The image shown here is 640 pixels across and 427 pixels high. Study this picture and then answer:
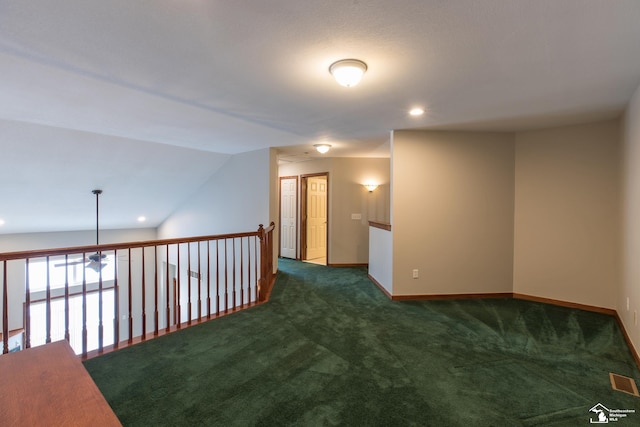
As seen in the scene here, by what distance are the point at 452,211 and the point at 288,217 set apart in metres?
3.91

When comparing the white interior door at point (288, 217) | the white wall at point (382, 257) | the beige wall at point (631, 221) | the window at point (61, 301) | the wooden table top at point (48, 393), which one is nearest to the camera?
the wooden table top at point (48, 393)

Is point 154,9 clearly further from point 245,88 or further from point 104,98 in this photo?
point 104,98

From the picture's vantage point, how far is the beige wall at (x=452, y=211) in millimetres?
4016

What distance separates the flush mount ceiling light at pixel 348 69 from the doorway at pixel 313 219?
4209mm

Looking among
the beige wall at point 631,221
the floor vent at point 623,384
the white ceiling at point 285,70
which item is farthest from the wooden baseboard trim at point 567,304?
the white ceiling at point 285,70

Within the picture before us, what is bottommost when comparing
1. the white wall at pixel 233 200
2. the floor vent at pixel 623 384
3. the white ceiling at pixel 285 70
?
the floor vent at pixel 623 384

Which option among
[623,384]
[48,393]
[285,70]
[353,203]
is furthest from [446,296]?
[48,393]

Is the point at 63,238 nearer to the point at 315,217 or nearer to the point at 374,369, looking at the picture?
the point at 315,217

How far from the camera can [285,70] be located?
2.24 m

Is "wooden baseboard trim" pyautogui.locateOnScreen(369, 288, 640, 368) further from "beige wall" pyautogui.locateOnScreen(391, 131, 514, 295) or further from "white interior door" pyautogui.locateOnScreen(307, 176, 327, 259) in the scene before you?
"white interior door" pyautogui.locateOnScreen(307, 176, 327, 259)

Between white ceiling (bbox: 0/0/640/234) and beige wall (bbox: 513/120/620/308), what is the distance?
0.35 m

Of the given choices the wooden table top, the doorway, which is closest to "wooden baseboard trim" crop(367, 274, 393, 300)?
the doorway

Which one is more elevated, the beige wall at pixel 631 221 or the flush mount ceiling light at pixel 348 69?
the flush mount ceiling light at pixel 348 69

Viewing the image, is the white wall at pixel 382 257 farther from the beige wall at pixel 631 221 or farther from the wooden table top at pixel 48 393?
the wooden table top at pixel 48 393
